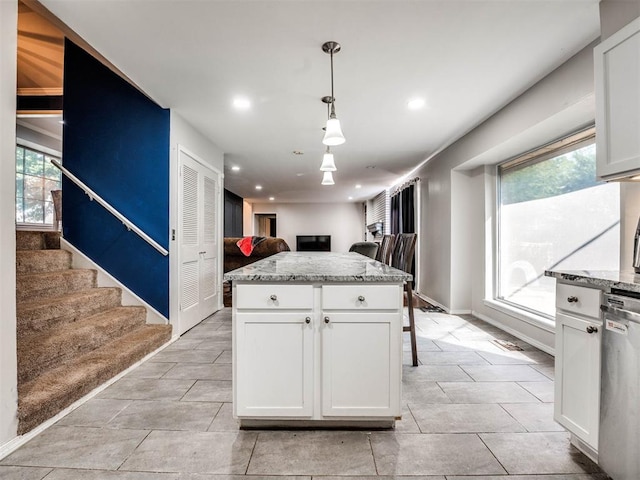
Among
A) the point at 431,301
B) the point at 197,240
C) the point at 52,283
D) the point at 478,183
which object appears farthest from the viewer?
the point at 431,301

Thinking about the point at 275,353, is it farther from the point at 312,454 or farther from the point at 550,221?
the point at 550,221

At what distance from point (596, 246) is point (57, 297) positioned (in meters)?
4.39

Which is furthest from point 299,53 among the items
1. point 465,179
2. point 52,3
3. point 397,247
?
point 465,179

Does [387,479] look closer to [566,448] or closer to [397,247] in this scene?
[566,448]

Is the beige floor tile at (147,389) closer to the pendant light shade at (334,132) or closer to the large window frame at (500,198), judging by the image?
the pendant light shade at (334,132)

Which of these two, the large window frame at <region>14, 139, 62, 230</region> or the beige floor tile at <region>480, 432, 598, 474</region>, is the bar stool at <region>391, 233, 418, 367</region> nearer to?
the beige floor tile at <region>480, 432, 598, 474</region>

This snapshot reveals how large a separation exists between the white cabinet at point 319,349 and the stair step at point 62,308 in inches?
66.1

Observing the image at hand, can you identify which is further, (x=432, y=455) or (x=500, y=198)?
(x=500, y=198)

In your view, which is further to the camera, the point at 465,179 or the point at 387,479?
the point at 465,179

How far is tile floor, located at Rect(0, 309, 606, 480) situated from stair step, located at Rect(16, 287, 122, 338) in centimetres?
73

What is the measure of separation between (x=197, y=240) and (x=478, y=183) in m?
3.63

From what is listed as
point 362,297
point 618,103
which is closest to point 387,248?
point 362,297

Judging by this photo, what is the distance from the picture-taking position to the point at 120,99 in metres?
3.40

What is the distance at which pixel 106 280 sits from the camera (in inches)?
131
